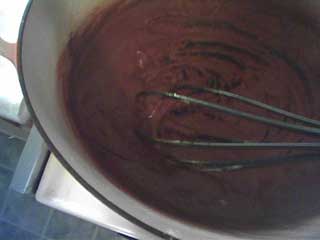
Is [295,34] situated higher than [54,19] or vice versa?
[295,34]

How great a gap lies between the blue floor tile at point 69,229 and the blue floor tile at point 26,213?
0.02 m

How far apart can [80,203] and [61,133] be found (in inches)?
3.6

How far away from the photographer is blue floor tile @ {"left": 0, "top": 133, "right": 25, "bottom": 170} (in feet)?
2.66

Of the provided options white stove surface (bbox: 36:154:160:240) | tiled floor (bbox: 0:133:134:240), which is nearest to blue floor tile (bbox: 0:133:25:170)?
tiled floor (bbox: 0:133:134:240)

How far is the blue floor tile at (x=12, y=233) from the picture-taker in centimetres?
79

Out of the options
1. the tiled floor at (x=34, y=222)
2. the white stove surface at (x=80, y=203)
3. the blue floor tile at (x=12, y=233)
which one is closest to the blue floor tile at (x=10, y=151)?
the tiled floor at (x=34, y=222)

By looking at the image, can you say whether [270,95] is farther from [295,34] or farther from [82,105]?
[82,105]

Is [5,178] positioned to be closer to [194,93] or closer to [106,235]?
[106,235]

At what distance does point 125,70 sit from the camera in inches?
20.5

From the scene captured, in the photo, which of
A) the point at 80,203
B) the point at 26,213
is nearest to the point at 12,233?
the point at 26,213

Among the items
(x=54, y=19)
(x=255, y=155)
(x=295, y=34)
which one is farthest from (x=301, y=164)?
(x=54, y=19)

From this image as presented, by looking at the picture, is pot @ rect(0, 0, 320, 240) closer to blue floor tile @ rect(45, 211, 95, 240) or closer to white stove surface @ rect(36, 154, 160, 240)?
white stove surface @ rect(36, 154, 160, 240)

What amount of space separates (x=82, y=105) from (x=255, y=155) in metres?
0.20

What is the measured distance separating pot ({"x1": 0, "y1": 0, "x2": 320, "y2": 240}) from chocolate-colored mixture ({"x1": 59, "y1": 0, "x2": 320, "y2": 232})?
2 centimetres
